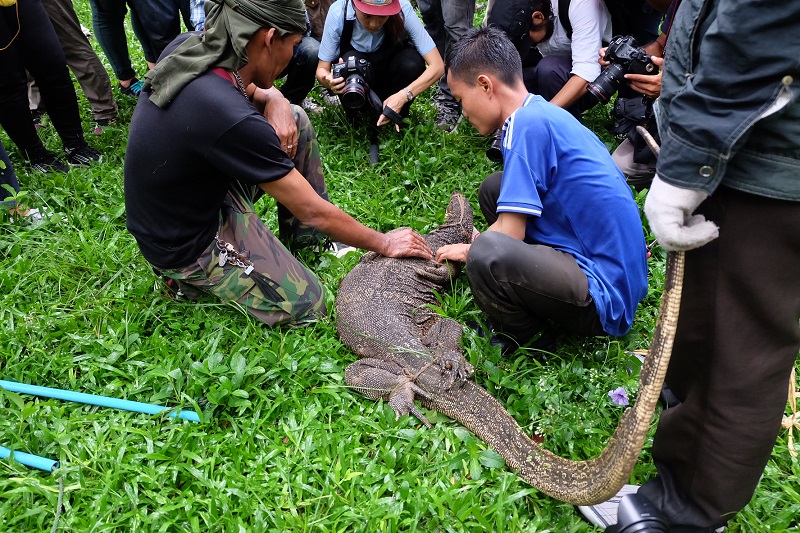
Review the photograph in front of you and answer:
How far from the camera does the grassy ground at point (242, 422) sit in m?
2.29

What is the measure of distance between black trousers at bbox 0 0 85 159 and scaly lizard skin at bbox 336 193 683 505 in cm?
300

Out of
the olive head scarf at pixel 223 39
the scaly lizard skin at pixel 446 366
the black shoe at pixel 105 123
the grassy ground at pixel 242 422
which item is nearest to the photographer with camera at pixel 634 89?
the grassy ground at pixel 242 422

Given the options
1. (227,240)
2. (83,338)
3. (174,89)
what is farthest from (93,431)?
(174,89)

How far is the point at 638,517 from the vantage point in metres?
1.95

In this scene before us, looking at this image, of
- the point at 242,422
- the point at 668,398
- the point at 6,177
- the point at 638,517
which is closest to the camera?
the point at 638,517

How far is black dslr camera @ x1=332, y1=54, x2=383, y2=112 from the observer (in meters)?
4.61

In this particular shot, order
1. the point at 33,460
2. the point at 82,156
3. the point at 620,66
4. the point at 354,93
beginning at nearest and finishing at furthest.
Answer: the point at 33,460, the point at 620,66, the point at 354,93, the point at 82,156

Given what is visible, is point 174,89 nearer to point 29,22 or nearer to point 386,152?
point 386,152

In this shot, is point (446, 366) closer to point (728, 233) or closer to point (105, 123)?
point (728, 233)

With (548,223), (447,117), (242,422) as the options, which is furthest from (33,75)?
(548,223)

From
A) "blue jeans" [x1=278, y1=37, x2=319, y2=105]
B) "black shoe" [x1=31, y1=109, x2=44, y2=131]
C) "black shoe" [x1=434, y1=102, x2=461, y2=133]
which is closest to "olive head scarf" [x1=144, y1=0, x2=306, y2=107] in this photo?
"blue jeans" [x1=278, y1=37, x2=319, y2=105]

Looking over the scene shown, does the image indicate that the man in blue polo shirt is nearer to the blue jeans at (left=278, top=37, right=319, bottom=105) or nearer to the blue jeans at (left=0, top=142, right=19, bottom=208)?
the blue jeans at (left=278, top=37, right=319, bottom=105)

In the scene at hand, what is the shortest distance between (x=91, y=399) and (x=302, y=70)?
136 inches

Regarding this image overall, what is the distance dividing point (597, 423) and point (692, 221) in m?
1.19
